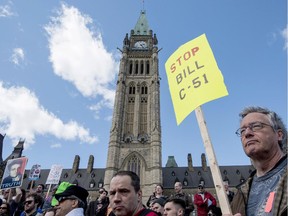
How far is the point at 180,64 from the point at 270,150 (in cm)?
126

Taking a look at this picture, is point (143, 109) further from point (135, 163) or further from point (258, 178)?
point (258, 178)

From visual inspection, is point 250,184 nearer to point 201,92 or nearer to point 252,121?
point 252,121

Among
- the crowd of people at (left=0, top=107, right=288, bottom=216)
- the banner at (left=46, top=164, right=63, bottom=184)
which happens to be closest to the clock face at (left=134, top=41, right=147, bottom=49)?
the banner at (left=46, top=164, right=63, bottom=184)

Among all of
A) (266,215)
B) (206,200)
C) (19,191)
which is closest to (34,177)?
(19,191)

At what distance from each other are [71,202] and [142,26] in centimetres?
5718

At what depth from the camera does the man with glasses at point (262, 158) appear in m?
1.74

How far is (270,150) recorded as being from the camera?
74.0 inches

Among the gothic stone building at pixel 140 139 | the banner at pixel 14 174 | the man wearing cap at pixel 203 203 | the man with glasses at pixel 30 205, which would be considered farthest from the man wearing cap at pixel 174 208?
the gothic stone building at pixel 140 139

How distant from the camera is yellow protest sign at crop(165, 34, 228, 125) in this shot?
7.32ft

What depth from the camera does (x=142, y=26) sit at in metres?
57.1

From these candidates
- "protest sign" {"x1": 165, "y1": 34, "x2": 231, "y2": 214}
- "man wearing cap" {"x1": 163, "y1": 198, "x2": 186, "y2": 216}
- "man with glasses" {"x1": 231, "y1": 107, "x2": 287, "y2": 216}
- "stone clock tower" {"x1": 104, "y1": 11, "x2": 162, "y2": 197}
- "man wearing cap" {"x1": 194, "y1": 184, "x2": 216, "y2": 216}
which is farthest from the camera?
"stone clock tower" {"x1": 104, "y1": 11, "x2": 162, "y2": 197}

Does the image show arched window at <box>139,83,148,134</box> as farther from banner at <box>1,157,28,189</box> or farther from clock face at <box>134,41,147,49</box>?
banner at <box>1,157,28,189</box>

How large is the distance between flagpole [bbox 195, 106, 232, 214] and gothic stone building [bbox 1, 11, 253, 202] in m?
31.3

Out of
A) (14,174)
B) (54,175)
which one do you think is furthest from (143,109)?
(14,174)
